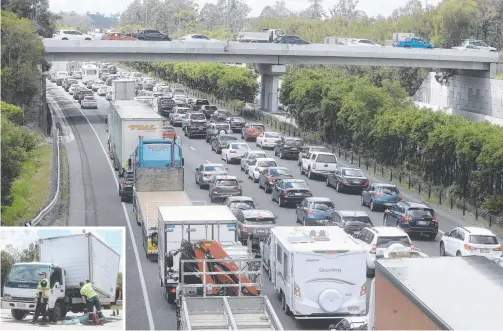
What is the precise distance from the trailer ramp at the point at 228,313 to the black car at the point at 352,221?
1511cm

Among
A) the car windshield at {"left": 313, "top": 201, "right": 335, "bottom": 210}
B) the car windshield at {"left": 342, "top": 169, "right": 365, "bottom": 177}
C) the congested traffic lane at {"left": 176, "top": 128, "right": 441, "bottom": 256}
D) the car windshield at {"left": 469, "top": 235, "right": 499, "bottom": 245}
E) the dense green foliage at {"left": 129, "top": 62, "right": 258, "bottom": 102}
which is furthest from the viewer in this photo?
the dense green foliage at {"left": 129, "top": 62, "right": 258, "bottom": 102}

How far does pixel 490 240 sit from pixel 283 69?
57.9 metres

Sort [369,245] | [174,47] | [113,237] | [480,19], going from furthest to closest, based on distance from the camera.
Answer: [480,19] < [174,47] < [369,245] < [113,237]

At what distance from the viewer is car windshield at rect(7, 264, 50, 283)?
66.5 ft

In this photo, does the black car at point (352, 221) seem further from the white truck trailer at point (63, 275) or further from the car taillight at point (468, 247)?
the white truck trailer at point (63, 275)

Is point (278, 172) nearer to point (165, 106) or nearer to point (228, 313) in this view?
point (228, 313)

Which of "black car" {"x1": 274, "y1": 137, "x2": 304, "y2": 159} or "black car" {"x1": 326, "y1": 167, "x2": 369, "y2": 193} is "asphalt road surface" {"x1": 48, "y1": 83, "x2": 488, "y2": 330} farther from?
"black car" {"x1": 274, "y1": 137, "x2": 304, "y2": 159}

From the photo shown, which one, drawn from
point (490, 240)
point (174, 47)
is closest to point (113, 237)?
point (490, 240)

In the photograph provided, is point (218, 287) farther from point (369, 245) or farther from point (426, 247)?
point (426, 247)

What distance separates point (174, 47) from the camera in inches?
3374

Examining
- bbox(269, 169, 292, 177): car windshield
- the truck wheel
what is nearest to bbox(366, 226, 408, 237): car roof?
the truck wheel

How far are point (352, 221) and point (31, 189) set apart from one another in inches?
706

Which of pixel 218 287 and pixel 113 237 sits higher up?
pixel 113 237

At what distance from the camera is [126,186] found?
46281mm
